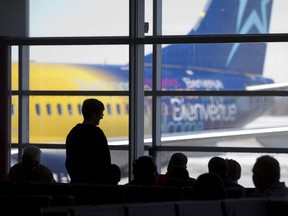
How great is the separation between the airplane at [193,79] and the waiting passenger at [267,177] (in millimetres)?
5903

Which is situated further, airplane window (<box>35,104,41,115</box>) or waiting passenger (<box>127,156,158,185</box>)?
airplane window (<box>35,104,41,115</box>)

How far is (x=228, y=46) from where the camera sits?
11.9 metres

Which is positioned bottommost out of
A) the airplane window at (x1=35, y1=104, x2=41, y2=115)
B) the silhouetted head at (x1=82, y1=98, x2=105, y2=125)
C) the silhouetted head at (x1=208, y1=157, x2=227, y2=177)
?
the silhouetted head at (x1=208, y1=157, x2=227, y2=177)

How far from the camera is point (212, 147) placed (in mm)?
12016

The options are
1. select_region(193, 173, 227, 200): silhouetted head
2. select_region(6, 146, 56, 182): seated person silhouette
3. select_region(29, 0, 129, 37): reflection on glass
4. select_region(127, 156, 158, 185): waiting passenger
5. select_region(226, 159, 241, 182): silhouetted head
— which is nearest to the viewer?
select_region(193, 173, 227, 200): silhouetted head

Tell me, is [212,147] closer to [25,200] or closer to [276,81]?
[276,81]

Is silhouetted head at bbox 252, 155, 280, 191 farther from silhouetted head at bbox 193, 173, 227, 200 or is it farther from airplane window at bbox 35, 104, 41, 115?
airplane window at bbox 35, 104, 41, 115

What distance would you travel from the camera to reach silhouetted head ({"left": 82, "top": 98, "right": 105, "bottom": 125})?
7.30 meters

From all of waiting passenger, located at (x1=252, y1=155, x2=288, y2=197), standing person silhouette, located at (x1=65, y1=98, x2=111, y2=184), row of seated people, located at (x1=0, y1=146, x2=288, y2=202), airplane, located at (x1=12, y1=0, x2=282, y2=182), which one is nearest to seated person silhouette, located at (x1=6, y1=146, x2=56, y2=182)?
row of seated people, located at (x1=0, y1=146, x2=288, y2=202)

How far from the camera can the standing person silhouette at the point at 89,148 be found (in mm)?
7289

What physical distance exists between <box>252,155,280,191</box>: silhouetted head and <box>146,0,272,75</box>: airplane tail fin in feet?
19.6

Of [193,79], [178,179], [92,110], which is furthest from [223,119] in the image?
[92,110]

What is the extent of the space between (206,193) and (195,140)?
23.0 feet

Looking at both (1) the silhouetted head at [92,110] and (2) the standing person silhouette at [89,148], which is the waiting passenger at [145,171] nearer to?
(2) the standing person silhouette at [89,148]
